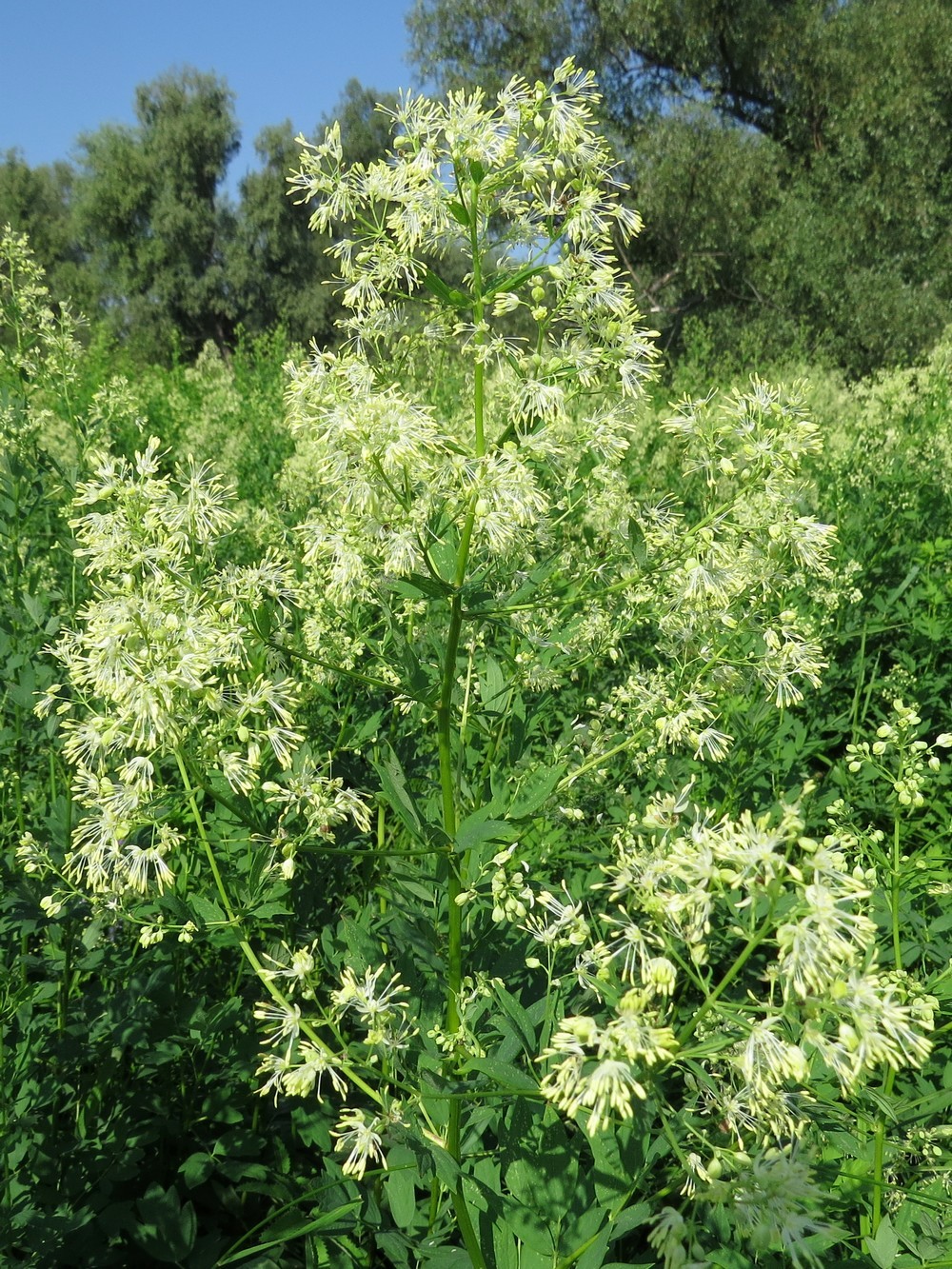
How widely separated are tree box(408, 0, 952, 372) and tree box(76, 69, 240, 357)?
426 inches

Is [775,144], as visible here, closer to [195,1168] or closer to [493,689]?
[493,689]

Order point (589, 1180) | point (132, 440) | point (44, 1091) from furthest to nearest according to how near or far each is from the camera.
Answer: point (132, 440), point (44, 1091), point (589, 1180)

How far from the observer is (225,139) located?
30531 mm

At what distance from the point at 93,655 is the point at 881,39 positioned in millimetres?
22353

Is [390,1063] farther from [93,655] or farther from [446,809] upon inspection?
[93,655]

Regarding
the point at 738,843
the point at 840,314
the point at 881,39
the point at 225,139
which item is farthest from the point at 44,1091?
the point at 225,139

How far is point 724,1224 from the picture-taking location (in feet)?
5.20

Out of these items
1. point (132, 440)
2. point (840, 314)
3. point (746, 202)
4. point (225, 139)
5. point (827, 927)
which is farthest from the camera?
point (225, 139)

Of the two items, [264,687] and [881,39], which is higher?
[881,39]

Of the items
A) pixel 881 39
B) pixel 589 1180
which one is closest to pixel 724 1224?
pixel 589 1180

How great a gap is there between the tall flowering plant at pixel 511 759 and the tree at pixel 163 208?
29256mm

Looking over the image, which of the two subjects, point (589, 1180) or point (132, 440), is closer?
point (589, 1180)

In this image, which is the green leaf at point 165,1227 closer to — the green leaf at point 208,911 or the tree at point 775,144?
the green leaf at point 208,911

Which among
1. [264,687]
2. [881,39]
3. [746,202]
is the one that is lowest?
[264,687]
